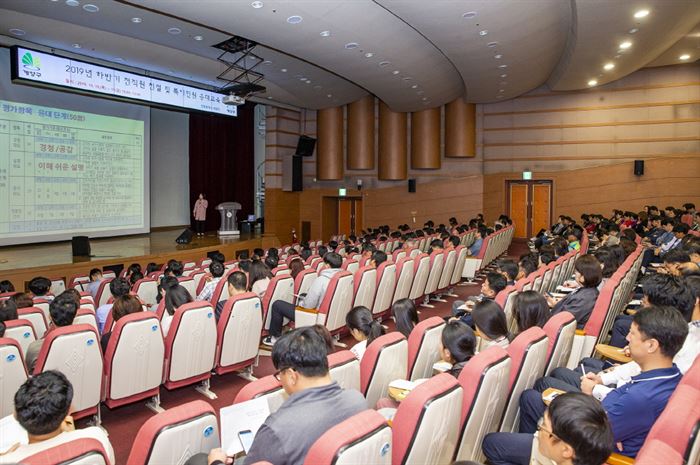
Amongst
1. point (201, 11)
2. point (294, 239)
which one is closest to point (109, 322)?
point (201, 11)

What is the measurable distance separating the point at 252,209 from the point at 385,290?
13339mm

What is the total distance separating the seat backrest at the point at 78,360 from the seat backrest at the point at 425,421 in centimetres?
218

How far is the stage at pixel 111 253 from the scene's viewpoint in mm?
8656

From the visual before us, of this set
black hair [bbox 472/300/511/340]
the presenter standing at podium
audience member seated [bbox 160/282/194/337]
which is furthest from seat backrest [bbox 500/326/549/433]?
the presenter standing at podium

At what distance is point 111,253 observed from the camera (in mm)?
10641

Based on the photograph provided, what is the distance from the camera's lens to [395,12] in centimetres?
784

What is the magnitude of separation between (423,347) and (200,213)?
1373cm

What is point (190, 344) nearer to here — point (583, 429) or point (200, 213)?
point (583, 429)

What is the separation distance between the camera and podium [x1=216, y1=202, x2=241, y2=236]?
1510cm

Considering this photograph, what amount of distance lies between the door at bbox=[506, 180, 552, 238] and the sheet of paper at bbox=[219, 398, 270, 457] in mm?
14312

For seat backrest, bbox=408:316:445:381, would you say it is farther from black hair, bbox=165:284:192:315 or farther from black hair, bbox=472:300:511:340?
black hair, bbox=165:284:192:315

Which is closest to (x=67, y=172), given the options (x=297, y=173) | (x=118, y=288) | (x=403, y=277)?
(x=297, y=173)

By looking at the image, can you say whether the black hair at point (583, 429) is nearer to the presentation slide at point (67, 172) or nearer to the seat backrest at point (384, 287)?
the seat backrest at point (384, 287)

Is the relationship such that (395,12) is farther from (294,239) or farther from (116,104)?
(294,239)
